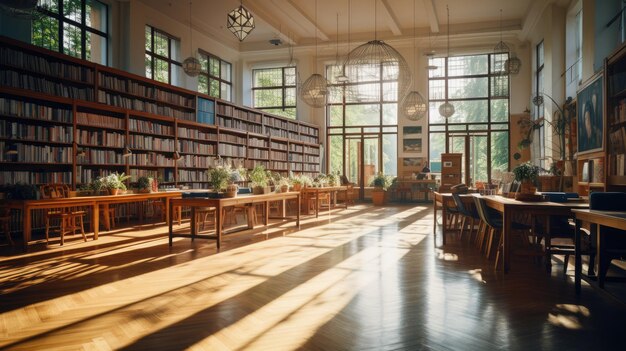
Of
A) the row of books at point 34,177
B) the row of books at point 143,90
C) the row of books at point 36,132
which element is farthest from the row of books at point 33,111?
the row of books at point 143,90

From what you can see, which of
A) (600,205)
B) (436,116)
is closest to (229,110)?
(436,116)

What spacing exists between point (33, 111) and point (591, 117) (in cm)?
852

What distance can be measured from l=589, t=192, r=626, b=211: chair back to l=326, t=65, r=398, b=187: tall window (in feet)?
41.6

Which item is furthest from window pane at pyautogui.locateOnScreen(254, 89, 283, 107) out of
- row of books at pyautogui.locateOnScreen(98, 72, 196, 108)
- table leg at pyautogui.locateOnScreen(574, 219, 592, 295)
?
table leg at pyautogui.locateOnScreen(574, 219, 592, 295)

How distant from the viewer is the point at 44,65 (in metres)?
7.89

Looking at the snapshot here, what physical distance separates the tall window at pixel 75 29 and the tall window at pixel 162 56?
4.69ft

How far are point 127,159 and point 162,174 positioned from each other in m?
1.26

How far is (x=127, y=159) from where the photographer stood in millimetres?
9289

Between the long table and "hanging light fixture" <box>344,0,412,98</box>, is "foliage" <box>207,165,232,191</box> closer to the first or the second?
the long table

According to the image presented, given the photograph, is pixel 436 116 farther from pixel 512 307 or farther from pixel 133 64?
pixel 512 307

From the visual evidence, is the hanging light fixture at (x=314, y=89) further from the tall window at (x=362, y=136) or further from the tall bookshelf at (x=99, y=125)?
the tall window at (x=362, y=136)

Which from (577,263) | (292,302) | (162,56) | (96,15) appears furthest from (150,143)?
(577,263)

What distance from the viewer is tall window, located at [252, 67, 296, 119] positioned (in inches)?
671

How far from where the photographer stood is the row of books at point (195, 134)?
10.8 m
